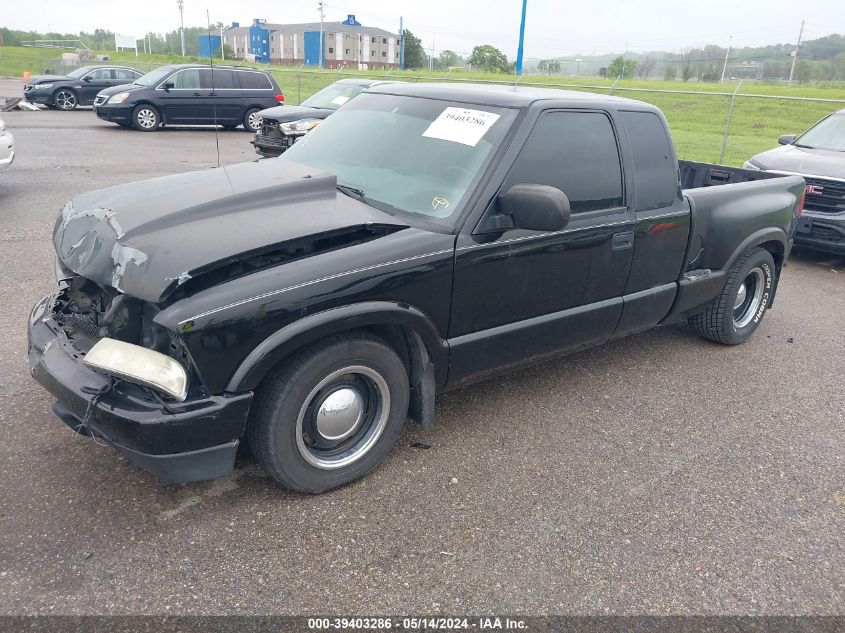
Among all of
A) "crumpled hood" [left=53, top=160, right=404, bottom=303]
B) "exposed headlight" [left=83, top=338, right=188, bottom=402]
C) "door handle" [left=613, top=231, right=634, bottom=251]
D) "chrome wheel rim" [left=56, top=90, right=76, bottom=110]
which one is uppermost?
"crumpled hood" [left=53, top=160, right=404, bottom=303]

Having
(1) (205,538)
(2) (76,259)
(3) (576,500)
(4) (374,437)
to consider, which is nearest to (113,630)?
(1) (205,538)

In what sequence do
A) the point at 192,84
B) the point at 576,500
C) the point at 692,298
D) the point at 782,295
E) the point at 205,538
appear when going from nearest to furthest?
1. the point at 205,538
2. the point at 576,500
3. the point at 692,298
4. the point at 782,295
5. the point at 192,84

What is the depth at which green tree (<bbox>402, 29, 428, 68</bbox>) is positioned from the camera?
88.5 meters

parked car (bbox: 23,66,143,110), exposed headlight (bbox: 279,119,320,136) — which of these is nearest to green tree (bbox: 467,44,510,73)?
parked car (bbox: 23,66,143,110)

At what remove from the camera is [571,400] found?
13.8 feet

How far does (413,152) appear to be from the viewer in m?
3.64

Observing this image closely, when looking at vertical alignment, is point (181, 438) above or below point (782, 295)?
above

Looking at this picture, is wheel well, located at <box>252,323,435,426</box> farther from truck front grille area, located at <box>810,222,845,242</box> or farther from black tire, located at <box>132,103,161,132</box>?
black tire, located at <box>132,103,161,132</box>

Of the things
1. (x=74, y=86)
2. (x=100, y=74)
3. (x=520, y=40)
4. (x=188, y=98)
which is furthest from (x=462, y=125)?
(x=520, y=40)

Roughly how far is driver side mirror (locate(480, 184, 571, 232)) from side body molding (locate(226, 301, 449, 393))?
582 millimetres

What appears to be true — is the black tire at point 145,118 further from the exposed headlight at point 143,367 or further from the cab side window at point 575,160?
the exposed headlight at point 143,367

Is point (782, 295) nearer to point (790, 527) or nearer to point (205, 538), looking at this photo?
point (790, 527)

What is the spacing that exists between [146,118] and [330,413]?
16510 millimetres

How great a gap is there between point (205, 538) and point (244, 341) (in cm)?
86
